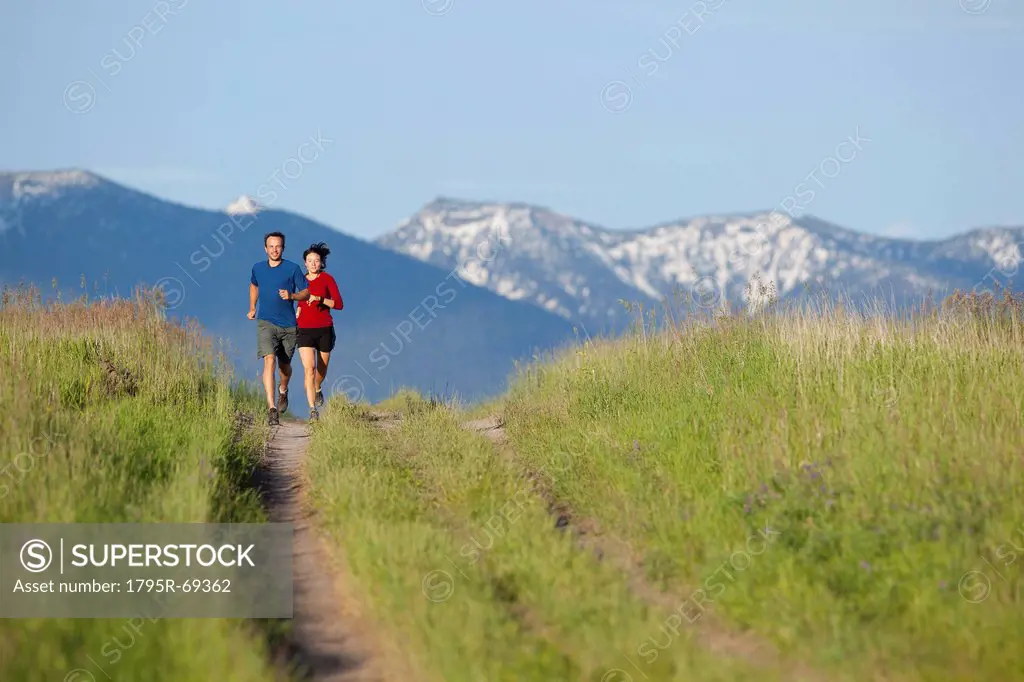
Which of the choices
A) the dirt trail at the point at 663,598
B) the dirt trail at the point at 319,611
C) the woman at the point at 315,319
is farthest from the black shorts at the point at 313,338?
the dirt trail at the point at 663,598

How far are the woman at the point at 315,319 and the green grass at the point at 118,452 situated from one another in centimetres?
104

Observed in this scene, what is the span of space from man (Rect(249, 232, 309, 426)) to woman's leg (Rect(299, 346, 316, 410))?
20 centimetres

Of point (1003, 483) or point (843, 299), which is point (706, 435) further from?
point (843, 299)

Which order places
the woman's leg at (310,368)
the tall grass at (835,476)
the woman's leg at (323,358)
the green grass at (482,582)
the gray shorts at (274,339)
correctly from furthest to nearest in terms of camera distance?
1. the woman's leg at (323,358)
2. the woman's leg at (310,368)
3. the gray shorts at (274,339)
4. the tall grass at (835,476)
5. the green grass at (482,582)

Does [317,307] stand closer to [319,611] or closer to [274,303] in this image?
[274,303]

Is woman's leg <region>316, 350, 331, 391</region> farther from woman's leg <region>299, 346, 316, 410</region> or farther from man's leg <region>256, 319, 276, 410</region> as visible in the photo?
man's leg <region>256, 319, 276, 410</region>

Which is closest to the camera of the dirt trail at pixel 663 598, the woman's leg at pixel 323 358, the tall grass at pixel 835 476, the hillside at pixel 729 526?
the hillside at pixel 729 526

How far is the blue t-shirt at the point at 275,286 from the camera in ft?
42.3

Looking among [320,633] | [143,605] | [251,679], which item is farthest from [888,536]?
[143,605]

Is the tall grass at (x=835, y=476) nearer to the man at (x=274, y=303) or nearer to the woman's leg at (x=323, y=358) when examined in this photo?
the woman's leg at (x=323, y=358)

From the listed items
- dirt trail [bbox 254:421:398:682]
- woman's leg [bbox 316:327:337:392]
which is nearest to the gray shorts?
woman's leg [bbox 316:327:337:392]

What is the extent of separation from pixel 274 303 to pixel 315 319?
551mm

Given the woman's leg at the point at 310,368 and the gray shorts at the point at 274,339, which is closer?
the gray shorts at the point at 274,339

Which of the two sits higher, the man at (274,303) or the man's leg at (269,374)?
the man at (274,303)
